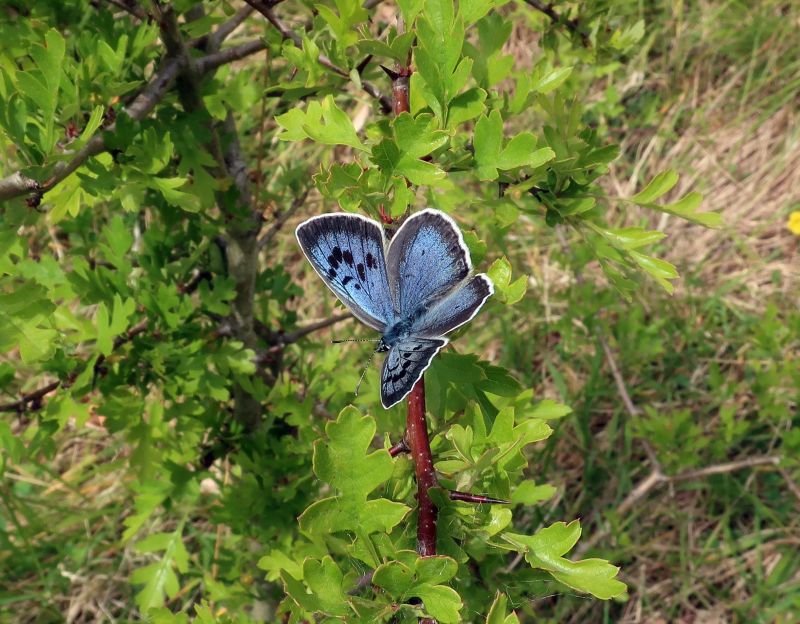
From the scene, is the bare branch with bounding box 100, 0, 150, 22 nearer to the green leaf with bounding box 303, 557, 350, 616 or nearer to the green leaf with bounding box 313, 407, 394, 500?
the green leaf with bounding box 313, 407, 394, 500

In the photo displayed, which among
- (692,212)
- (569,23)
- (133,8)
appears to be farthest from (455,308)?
(133,8)

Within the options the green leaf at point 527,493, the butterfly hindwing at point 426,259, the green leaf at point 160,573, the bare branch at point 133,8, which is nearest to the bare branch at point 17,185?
the bare branch at point 133,8

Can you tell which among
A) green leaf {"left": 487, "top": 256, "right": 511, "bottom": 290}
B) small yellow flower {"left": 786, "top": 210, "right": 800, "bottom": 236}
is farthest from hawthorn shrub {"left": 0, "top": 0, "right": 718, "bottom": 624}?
small yellow flower {"left": 786, "top": 210, "right": 800, "bottom": 236}

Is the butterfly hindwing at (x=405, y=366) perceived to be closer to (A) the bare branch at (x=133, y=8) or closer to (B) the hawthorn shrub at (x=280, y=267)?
(B) the hawthorn shrub at (x=280, y=267)

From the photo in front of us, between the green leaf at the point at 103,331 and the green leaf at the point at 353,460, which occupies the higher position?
the green leaf at the point at 353,460

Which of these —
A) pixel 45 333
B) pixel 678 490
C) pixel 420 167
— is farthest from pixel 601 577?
pixel 678 490

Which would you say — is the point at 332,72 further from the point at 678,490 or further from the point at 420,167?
the point at 678,490

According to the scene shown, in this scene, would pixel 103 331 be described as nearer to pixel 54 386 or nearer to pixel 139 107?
pixel 54 386
